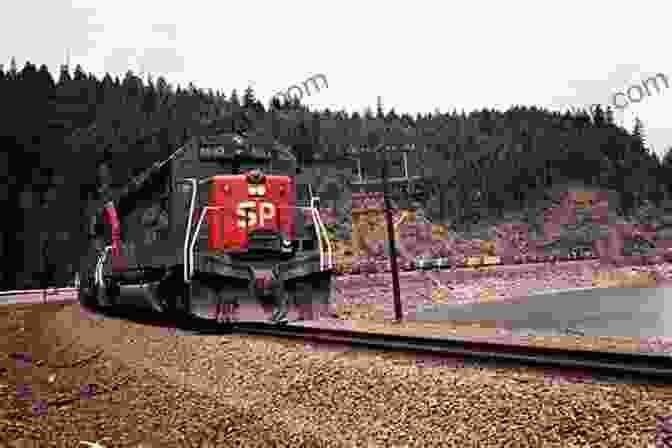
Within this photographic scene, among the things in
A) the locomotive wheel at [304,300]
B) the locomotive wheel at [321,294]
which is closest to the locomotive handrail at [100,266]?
the locomotive wheel at [304,300]

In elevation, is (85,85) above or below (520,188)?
above

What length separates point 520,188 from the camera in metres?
119

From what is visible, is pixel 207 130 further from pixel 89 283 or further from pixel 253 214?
pixel 253 214

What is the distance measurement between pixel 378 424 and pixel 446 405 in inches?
24.4

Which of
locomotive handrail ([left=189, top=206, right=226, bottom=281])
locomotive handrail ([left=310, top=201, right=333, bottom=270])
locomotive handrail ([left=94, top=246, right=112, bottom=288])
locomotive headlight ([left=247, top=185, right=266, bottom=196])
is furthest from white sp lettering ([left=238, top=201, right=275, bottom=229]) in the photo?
locomotive handrail ([left=94, top=246, right=112, bottom=288])

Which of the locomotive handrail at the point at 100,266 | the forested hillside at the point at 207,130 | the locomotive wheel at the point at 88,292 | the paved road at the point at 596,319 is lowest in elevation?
the paved road at the point at 596,319

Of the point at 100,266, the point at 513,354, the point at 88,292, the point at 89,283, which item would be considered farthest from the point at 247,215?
the point at 88,292

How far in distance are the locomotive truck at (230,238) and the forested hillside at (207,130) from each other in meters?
2.35

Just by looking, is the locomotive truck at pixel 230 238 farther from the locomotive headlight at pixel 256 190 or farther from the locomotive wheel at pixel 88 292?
the locomotive wheel at pixel 88 292

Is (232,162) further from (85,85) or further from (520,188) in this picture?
(520,188)

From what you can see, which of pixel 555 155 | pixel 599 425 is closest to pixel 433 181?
pixel 555 155

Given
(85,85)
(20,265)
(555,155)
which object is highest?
(85,85)

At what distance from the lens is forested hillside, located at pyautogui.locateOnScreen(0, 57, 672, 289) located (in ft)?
184

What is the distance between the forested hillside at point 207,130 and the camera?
184 ft
